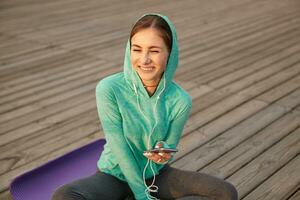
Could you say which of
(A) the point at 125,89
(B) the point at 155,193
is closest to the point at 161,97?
(A) the point at 125,89

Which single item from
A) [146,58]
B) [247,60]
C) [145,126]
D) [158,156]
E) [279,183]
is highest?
[146,58]

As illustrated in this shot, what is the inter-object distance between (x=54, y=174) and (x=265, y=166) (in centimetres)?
153

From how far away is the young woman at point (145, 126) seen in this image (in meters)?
1.92

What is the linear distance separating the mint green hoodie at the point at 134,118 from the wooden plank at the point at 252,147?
867 mm

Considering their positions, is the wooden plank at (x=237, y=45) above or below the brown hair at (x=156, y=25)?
below

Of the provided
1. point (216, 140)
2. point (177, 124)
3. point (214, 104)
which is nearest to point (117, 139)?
point (177, 124)

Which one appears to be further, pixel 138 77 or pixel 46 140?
pixel 46 140

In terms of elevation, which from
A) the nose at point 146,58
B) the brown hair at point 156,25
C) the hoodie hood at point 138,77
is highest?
the brown hair at point 156,25

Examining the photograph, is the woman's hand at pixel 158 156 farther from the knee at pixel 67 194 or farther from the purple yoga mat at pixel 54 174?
the purple yoga mat at pixel 54 174

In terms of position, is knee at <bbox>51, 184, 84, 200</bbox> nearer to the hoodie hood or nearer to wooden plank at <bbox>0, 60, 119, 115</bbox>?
the hoodie hood

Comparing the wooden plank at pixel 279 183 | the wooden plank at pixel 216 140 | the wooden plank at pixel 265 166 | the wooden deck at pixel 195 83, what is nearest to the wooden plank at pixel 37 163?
the wooden deck at pixel 195 83

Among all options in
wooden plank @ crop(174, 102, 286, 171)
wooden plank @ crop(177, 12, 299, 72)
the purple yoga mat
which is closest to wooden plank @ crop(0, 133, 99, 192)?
the purple yoga mat

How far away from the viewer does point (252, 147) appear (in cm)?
310

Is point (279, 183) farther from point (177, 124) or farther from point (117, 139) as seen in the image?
point (117, 139)
